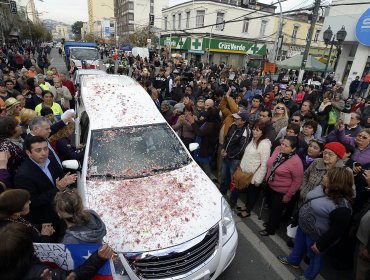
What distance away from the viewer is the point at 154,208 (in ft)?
9.70

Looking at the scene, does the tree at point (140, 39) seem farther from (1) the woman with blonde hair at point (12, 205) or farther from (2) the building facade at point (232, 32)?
(1) the woman with blonde hair at point (12, 205)

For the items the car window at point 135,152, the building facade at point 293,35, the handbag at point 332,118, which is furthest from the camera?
the building facade at point 293,35

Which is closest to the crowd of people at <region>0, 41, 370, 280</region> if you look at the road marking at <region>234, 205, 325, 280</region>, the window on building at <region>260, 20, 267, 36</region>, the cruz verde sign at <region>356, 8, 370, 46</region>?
the road marking at <region>234, 205, 325, 280</region>

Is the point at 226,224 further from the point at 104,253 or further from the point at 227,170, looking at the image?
the point at 227,170

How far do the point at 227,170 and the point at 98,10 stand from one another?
12766 cm

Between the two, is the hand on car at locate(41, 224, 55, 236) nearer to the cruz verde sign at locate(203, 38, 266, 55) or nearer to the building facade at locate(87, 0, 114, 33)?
Answer: the cruz verde sign at locate(203, 38, 266, 55)

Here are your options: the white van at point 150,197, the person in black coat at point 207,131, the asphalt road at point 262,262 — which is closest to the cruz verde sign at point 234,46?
the person in black coat at point 207,131

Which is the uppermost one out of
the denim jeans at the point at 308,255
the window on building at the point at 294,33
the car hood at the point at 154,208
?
the window on building at the point at 294,33

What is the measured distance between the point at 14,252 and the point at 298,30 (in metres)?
46.7

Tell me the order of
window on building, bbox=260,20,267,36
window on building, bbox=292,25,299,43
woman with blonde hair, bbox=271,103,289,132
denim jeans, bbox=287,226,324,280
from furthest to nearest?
window on building, bbox=292,25,299,43
window on building, bbox=260,20,267,36
woman with blonde hair, bbox=271,103,289,132
denim jeans, bbox=287,226,324,280

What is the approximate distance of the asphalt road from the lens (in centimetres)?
332

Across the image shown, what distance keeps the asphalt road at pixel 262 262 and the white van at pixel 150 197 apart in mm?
600

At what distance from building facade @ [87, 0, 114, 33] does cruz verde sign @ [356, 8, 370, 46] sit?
112255mm

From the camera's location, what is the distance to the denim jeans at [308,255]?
120 inches
